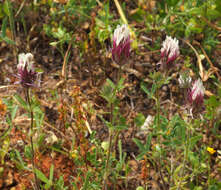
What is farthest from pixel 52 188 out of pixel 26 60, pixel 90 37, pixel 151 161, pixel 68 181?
pixel 90 37

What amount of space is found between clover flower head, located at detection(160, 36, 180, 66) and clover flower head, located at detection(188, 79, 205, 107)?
0.75 ft

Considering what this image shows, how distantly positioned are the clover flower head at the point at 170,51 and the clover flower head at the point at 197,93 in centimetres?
23

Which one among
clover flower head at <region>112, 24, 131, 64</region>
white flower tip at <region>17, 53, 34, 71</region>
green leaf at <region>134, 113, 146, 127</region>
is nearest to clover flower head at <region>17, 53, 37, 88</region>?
white flower tip at <region>17, 53, 34, 71</region>

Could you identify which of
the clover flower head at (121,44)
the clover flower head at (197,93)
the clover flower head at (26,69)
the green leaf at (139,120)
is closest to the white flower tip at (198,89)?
the clover flower head at (197,93)

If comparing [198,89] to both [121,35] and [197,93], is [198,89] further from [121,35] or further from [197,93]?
[121,35]

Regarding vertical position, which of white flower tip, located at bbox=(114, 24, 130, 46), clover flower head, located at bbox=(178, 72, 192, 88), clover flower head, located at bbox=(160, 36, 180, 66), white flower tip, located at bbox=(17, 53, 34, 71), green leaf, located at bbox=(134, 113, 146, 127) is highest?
white flower tip, located at bbox=(114, 24, 130, 46)

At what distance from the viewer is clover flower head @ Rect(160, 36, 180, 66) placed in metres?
1.76

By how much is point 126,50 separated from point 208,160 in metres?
1.07

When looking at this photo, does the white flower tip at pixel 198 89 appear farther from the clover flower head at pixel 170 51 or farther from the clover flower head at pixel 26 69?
the clover flower head at pixel 26 69

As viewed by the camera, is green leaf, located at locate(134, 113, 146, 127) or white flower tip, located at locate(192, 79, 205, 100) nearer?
white flower tip, located at locate(192, 79, 205, 100)

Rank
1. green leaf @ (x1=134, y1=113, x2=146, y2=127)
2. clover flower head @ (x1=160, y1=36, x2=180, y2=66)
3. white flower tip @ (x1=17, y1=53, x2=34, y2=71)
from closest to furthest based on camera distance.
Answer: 1. white flower tip @ (x1=17, y1=53, x2=34, y2=71)
2. clover flower head @ (x1=160, y1=36, x2=180, y2=66)
3. green leaf @ (x1=134, y1=113, x2=146, y2=127)

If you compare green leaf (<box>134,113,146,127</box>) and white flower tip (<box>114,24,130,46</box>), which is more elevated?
white flower tip (<box>114,24,130,46</box>)

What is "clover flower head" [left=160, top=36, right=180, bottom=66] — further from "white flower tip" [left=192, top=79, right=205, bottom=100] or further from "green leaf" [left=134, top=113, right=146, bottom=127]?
"green leaf" [left=134, top=113, right=146, bottom=127]

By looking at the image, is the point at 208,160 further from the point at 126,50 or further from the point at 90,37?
the point at 90,37
